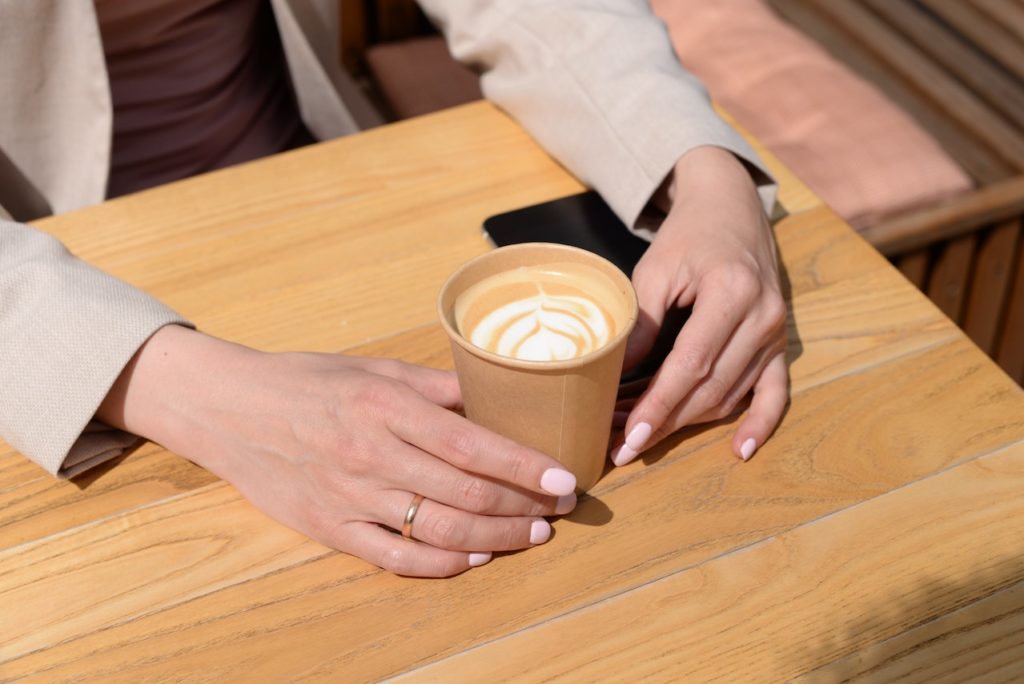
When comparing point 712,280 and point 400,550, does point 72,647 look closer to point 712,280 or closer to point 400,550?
point 400,550

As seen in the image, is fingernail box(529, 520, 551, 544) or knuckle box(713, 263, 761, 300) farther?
knuckle box(713, 263, 761, 300)

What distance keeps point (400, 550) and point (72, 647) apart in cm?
24

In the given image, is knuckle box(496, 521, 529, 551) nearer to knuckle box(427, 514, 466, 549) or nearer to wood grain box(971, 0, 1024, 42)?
knuckle box(427, 514, 466, 549)

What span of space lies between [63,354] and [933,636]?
0.70m

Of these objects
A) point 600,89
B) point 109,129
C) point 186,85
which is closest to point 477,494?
point 600,89

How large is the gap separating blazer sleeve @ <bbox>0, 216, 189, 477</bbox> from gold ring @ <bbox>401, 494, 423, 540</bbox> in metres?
0.28

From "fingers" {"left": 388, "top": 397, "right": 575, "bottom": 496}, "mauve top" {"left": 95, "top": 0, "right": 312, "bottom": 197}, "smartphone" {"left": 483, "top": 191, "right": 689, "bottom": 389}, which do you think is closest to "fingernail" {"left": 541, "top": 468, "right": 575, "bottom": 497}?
"fingers" {"left": 388, "top": 397, "right": 575, "bottom": 496}

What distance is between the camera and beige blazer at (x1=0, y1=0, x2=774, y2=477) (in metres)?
0.82

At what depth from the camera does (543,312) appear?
732 mm

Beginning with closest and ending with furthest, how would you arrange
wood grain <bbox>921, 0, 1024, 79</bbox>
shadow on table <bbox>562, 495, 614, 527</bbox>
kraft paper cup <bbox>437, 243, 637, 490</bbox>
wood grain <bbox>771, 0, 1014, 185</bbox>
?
1. kraft paper cup <bbox>437, 243, 637, 490</bbox>
2. shadow on table <bbox>562, 495, 614, 527</bbox>
3. wood grain <bbox>771, 0, 1014, 185</bbox>
4. wood grain <bbox>921, 0, 1024, 79</bbox>

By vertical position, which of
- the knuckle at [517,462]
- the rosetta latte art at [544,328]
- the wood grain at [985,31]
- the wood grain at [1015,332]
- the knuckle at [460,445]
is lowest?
the wood grain at [1015,332]

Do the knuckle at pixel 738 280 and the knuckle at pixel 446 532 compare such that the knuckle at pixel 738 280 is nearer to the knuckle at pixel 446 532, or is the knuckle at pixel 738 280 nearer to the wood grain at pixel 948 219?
the knuckle at pixel 446 532

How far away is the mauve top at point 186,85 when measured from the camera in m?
1.30

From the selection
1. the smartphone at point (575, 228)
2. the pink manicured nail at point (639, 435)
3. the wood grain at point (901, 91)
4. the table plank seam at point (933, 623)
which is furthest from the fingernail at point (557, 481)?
the wood grain at point (901, 91)
